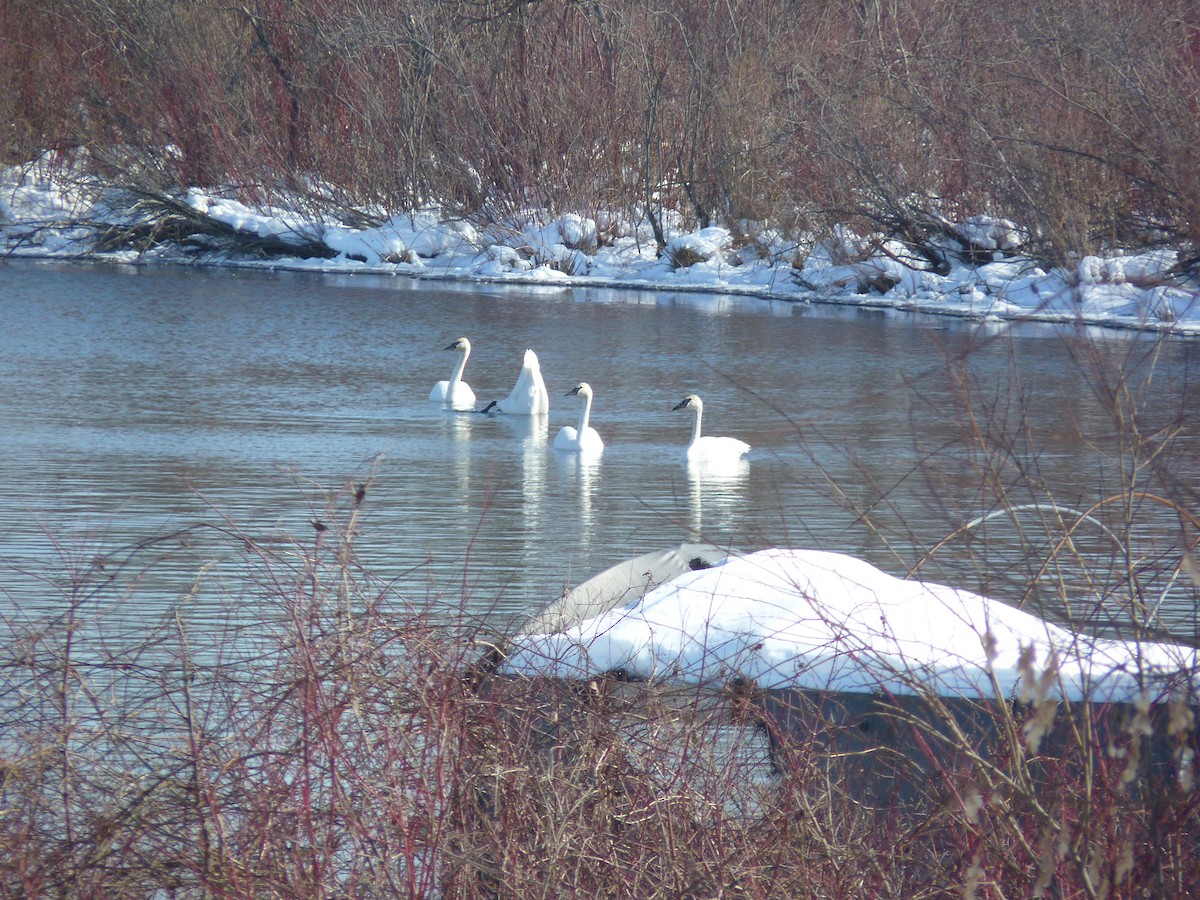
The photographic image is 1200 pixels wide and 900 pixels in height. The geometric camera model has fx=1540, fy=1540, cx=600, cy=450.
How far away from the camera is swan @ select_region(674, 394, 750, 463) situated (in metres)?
10.5

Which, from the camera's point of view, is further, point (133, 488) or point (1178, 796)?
point (133, 488)

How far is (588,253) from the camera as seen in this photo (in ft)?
81.9

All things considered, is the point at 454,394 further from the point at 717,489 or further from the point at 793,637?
the point at 793,637

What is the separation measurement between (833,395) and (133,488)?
6.14 metres

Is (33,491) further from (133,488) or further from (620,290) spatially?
(620,290)

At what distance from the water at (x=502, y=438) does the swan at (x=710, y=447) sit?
0.17m

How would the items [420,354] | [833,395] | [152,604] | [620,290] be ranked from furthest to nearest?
[620,290]
[420,354]
[833,395]
[152,604]

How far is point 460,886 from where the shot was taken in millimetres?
3359

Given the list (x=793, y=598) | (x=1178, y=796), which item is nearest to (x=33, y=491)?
(x=793, y=598)

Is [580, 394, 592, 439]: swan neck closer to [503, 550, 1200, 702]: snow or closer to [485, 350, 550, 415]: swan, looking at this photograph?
[485, 350, 550, 415]: swan

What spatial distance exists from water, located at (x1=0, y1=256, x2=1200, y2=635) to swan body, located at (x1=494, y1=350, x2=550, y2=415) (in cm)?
19

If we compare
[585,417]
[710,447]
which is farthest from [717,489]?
[585,417]

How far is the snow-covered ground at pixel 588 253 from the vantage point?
20.5 meters

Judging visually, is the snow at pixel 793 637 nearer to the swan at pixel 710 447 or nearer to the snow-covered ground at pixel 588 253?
the swan at pixel 710 447
